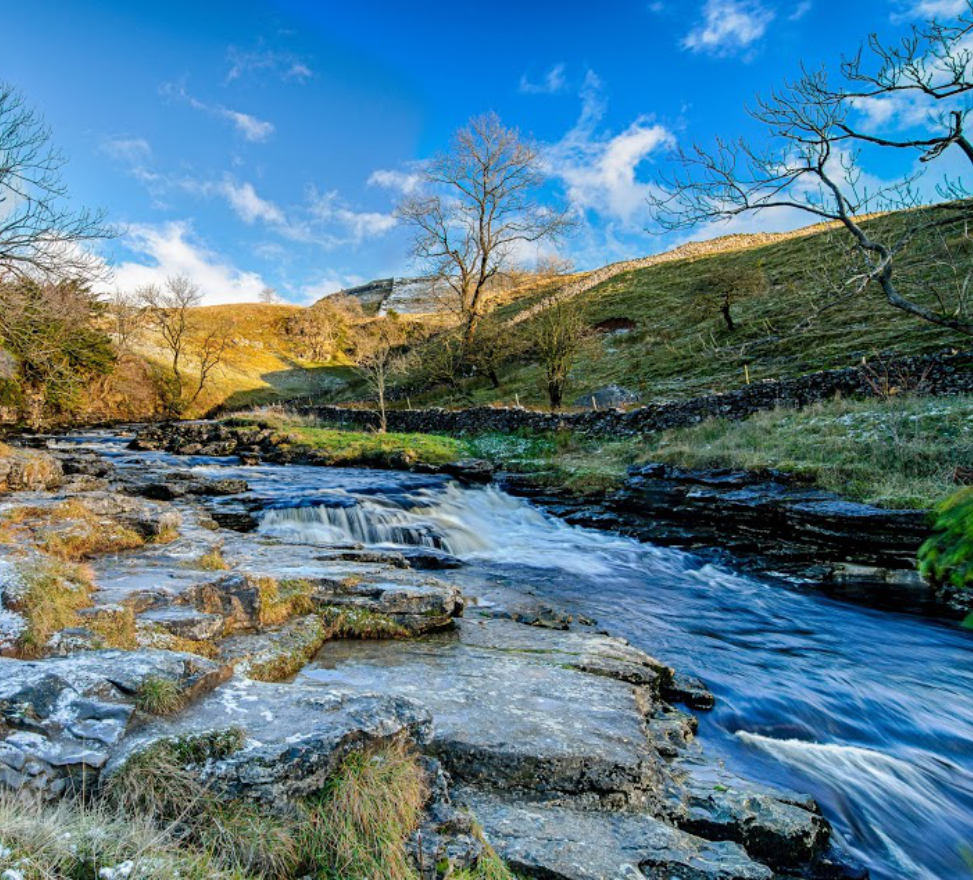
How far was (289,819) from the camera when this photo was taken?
2.29 meters

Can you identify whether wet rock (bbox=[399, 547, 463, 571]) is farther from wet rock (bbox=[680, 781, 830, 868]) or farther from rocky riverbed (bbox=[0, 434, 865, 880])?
wet rock (bbox=[680, 781, 830, 868])

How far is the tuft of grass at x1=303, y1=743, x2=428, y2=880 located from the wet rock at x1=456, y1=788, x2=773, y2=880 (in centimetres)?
46

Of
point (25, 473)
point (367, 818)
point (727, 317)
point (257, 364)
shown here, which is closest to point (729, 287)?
point (727, 317)

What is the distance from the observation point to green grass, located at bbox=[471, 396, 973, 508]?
36.2 feet

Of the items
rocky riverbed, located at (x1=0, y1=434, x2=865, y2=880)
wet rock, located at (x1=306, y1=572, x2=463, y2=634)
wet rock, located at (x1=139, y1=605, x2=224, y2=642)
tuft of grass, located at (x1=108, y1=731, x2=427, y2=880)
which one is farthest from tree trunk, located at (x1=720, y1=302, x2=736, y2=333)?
tuft of grass, located at (x1=108, y1=731, x2=427, y2=880)

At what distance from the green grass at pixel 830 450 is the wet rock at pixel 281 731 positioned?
10854 mm

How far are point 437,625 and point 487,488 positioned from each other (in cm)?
1110

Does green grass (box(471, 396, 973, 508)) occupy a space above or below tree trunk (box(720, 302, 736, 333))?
below

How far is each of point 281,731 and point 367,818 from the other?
0.64 metres

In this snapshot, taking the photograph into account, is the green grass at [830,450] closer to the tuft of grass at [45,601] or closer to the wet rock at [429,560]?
the wet rock at [429,560]

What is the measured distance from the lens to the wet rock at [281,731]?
7.73 feet

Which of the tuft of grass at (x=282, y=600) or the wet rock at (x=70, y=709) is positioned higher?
the wet rock at (x=70, y=709)

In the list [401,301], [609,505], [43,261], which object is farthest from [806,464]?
[401,301]

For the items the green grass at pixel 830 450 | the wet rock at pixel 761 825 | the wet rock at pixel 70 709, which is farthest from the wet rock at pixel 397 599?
the green grass at pixel 830 450
